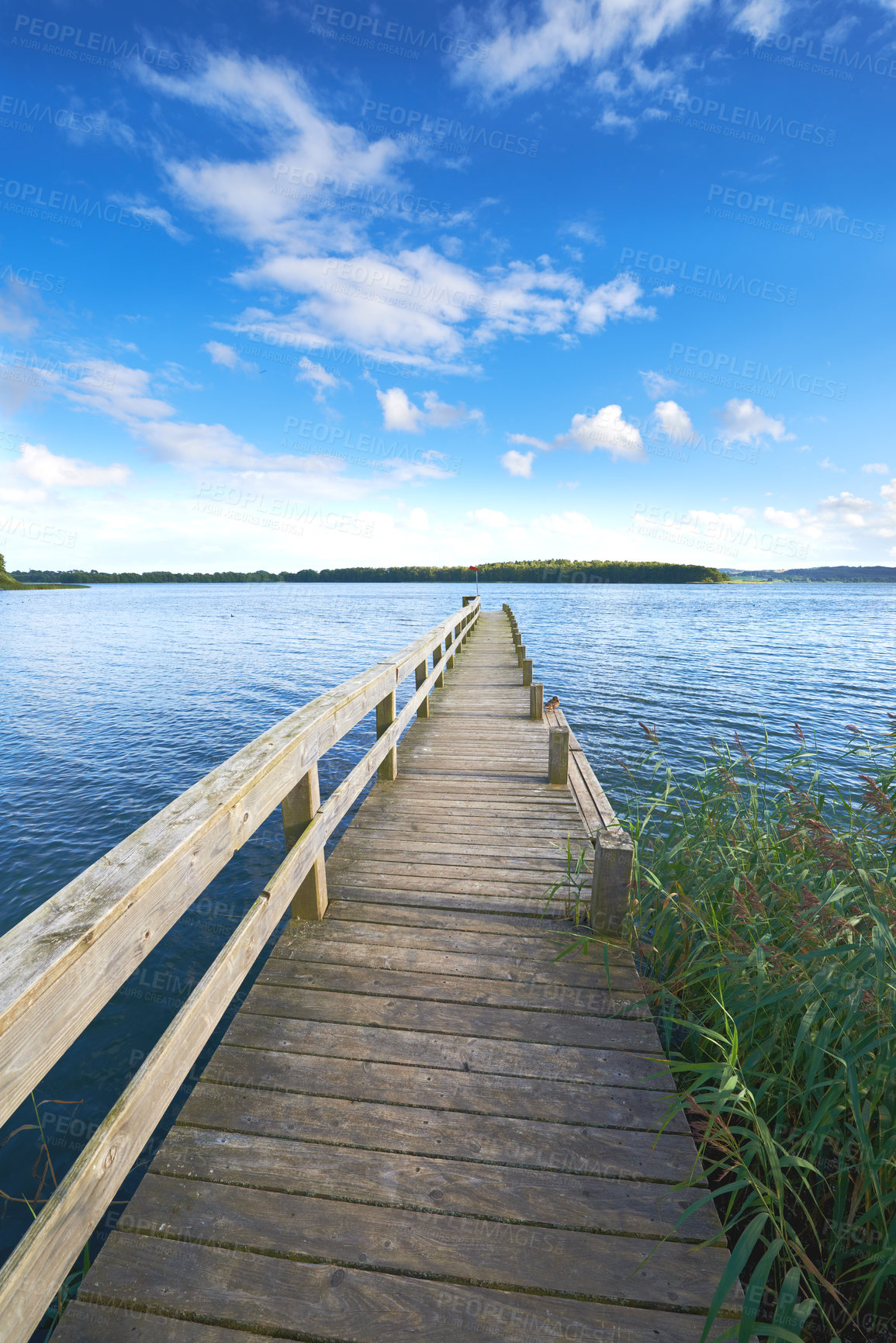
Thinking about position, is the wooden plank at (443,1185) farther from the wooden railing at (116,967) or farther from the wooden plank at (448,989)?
the wooden plank at (448,989)

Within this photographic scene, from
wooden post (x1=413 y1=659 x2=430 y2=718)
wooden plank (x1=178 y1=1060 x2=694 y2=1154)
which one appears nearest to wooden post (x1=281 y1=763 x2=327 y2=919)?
wooden plank (x1=178 y1=1060 x2=694 y2=1154)

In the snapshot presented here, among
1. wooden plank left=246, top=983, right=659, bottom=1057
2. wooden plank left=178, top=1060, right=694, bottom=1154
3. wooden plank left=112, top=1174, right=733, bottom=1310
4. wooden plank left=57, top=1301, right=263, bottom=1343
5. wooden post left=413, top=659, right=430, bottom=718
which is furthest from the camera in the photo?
wooden post left=413, top=659, right=430, bottom=718


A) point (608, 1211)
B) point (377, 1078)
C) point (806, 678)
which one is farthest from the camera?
point (806, 678)

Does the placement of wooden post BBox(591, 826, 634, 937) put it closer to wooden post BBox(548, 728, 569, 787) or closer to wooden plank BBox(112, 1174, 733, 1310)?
wooden plank BBox(112, 1174, 733, 1310)

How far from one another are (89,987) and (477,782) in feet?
14.5

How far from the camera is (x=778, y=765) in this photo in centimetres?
994

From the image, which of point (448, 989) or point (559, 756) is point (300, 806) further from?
point (559, 756)

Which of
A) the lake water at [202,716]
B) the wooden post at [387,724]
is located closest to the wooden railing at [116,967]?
the lake water at [202,716]

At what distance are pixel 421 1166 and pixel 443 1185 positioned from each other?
0.32 ft

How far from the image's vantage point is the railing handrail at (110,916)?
1.03m

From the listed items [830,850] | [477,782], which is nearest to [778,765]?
[477,782]

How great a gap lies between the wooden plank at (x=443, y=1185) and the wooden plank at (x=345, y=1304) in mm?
194

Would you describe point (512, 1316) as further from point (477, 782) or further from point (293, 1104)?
point (477, 782)

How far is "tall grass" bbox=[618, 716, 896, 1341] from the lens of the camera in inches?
67.6
